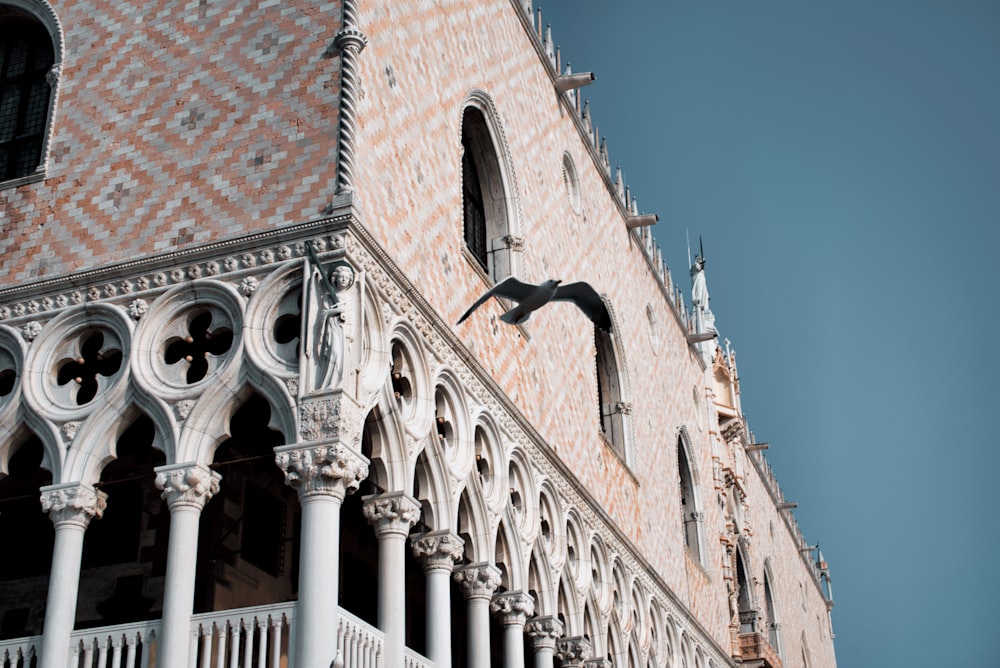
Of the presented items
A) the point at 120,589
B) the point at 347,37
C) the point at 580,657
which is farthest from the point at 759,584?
the point at 347,37

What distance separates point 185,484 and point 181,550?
0.54 m

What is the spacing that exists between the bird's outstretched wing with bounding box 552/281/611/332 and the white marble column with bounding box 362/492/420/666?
3.05 metres

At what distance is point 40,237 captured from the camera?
11.7 m

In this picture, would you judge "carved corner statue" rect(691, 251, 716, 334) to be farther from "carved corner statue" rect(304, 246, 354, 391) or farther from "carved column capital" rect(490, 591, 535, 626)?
"carved corner statue" rect(304, 246, 354, 391)

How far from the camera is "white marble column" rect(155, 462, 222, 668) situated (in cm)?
958

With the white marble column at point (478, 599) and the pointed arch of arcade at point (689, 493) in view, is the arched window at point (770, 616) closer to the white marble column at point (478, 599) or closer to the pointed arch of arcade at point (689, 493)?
the pointed arch of arcade at point (689, 493)

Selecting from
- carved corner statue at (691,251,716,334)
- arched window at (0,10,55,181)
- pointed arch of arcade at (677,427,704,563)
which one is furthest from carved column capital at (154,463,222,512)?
carved corner statue at (691,251,716,334)

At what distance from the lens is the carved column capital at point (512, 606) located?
13398 millimetres

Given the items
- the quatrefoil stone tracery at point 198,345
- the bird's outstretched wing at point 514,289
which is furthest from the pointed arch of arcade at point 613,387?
the quatrefoil stone tracery at point 198,345

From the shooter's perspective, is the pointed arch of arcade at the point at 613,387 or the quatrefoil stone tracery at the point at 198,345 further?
the pointed arch of arcade at the point at 613,387

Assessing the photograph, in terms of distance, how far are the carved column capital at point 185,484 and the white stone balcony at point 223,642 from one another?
0.89m

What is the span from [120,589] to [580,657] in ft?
16.6

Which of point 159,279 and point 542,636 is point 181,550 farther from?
point 542,636

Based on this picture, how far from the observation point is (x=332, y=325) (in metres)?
10.2
